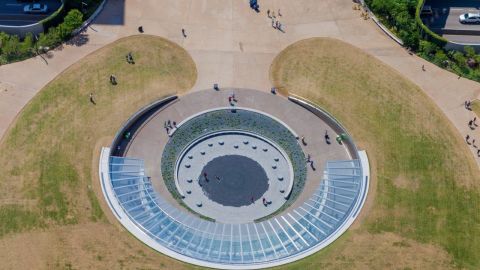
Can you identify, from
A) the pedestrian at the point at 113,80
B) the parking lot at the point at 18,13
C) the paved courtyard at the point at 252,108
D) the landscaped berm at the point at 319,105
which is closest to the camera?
the landscaped berm at the point at 319,105

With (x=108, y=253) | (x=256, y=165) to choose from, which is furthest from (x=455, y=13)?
(x=108, y=253)

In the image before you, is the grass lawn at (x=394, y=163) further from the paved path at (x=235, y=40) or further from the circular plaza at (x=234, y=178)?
the circular plaza at (x=234, y=178)

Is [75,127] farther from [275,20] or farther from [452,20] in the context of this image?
[452,20]

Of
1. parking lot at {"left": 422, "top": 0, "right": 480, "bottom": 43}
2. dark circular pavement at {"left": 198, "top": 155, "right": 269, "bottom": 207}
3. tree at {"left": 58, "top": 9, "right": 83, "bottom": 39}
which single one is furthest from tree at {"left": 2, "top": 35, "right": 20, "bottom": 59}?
parking lot at {"left": 422, "top": 0, "right": 480, "bottom": 43}

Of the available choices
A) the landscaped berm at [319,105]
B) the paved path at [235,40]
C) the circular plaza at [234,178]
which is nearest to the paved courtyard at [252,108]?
the circular plaza at [234,178]

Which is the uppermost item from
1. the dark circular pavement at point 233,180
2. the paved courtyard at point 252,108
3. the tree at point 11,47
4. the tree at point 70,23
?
the tree at point 70,23

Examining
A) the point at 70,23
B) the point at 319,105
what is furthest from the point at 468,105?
the point at 70,23
